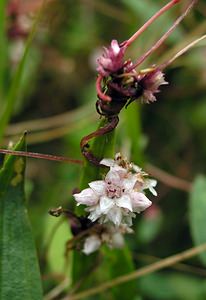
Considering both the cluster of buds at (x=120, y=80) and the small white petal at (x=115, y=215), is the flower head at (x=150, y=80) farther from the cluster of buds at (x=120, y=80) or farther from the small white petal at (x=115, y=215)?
the small white petal at (x=115, y=215)

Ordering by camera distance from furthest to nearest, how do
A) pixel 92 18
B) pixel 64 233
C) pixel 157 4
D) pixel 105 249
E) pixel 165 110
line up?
1. pixel 92 18
2. pixel 165 110
3. pixel 157 4
4. pixel 64 233
5. pixel 105 249

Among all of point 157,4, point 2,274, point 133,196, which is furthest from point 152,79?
point 157,4

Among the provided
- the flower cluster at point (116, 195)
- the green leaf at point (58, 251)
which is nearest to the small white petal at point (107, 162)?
the flower cluster at point (116, 195)

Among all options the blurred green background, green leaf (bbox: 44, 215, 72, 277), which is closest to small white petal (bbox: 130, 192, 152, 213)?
green leaf (bbox: 44, 215, 72, 277)

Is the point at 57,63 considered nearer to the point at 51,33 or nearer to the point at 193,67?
the point at 51,33

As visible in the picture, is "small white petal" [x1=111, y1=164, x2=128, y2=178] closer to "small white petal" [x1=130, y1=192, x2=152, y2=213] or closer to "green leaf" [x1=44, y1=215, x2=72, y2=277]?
"small white petal" [x1=130, y1=192, x2=152, y2=213]

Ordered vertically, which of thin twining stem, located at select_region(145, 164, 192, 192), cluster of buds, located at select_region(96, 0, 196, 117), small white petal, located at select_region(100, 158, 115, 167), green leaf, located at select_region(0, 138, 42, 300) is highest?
thin twining stem, located at select_region(145, 164, 192, 192)
